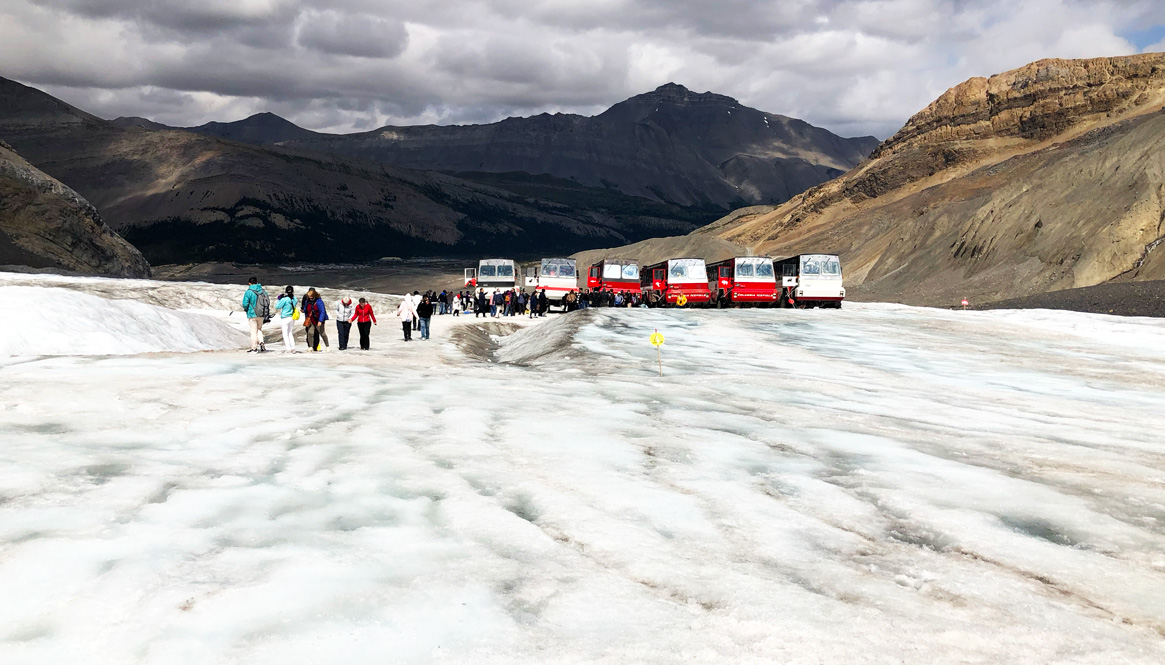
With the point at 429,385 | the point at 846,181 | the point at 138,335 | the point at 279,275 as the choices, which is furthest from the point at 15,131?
the point at 429,385

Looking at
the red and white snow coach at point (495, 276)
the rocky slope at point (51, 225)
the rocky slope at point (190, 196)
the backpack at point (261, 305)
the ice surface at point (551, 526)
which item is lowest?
the ice surface at point (551, 526)

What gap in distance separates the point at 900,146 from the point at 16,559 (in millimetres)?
120930

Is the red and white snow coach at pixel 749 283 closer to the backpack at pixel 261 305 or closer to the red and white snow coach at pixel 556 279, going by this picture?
the red and white snow coach at pixel 556 279

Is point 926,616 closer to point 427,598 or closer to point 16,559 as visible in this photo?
point 427,598

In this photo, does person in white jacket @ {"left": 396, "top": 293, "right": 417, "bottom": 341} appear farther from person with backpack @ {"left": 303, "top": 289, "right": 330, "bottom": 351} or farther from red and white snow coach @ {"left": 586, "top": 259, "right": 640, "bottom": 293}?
red and white snow coach @ {"left": 586, "top": 259, "right": 640, "bottom": 293}

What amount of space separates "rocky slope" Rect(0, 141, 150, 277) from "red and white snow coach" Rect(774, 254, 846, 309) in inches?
1907

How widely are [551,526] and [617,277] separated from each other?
40784mm

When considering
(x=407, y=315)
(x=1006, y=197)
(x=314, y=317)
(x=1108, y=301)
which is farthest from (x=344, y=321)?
(x=1006, y=197)

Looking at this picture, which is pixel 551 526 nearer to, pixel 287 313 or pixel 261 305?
pixel 287 313

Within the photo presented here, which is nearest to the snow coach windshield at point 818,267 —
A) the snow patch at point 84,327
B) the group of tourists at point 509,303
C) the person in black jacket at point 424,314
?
the group of tourists at point 509,303

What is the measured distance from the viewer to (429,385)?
13.1m

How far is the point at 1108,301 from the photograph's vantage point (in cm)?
3591

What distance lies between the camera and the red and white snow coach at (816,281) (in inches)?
1585

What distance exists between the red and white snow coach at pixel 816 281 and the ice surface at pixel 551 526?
27.5 m
